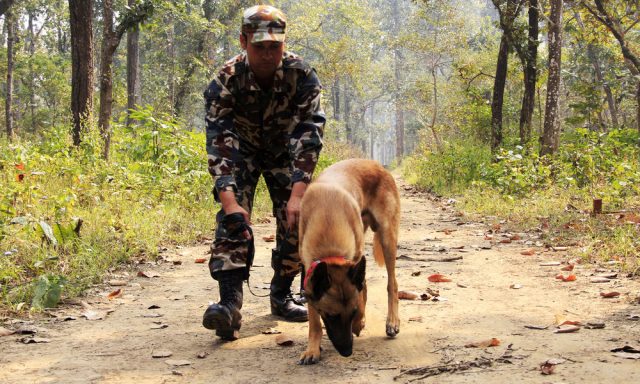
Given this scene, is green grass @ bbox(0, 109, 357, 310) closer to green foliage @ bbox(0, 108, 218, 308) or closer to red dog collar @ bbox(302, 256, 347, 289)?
green foliage @ bbox(0, 108, 218, 308)

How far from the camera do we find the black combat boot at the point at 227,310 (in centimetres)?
385

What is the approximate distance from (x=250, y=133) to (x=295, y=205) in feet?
2.70

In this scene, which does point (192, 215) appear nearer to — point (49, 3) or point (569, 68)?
point (569, 68)

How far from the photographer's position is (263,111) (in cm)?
429

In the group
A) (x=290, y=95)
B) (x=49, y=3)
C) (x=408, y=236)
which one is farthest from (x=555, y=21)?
(x=49, y=3)

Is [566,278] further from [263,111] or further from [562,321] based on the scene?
[263,111]

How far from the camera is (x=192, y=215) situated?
29.0 ft

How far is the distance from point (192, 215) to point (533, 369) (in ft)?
21.1

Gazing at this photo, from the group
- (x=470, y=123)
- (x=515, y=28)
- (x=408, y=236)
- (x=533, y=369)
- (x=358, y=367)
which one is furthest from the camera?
(x=470, y=123)

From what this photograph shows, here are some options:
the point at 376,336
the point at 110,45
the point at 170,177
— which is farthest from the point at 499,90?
the point at 376,336

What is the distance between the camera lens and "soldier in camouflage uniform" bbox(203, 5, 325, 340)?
3865mm

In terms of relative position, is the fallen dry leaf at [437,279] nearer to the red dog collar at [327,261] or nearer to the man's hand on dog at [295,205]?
the man's hand on dog at [295,205]

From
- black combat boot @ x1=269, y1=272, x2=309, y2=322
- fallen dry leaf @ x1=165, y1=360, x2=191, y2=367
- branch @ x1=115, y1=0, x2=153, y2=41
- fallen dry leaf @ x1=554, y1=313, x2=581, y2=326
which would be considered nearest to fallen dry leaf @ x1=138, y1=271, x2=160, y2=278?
black combat boot @ x1=269, y1=272, x2=309, y2=322

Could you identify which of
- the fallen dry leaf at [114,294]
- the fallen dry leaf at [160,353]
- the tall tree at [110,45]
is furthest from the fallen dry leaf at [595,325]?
the tall tree at [110,45]
